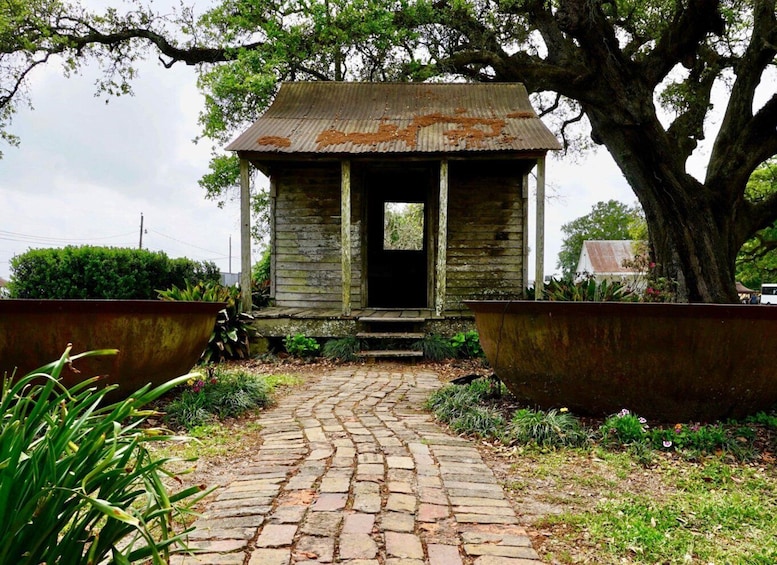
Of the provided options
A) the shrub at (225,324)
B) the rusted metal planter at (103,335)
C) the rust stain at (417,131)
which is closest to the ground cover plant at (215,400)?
the rusted metal planter at (103,335)

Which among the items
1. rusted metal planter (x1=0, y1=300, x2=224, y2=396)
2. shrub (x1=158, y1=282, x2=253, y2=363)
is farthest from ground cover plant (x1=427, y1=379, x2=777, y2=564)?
shrub (x1=158, y1=282, x2=253, y2=363)

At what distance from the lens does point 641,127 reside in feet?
32.4

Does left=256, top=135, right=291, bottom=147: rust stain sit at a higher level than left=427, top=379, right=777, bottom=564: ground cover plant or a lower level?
higher

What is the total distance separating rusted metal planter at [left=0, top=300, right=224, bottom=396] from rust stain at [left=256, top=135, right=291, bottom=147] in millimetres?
4687

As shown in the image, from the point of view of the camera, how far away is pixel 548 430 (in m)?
3.63

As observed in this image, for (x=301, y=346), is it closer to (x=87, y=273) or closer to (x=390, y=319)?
(x=390, y=319)

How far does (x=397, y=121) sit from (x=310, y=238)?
105 inches

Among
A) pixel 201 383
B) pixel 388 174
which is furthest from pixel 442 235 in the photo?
pixel 201 383

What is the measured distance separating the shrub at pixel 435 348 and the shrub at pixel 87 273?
3.83m

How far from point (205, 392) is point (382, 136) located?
18.0 feet

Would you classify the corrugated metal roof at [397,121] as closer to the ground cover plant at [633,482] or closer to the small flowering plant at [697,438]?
the ground cover plant at [633,482]

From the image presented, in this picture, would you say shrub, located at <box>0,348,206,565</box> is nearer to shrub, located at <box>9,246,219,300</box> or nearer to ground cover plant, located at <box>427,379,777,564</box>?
ground cover plant, located at <box>427,379,777,564</box>

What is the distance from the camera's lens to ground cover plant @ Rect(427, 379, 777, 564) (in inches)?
86.6

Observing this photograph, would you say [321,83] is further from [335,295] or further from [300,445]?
[300,445]
